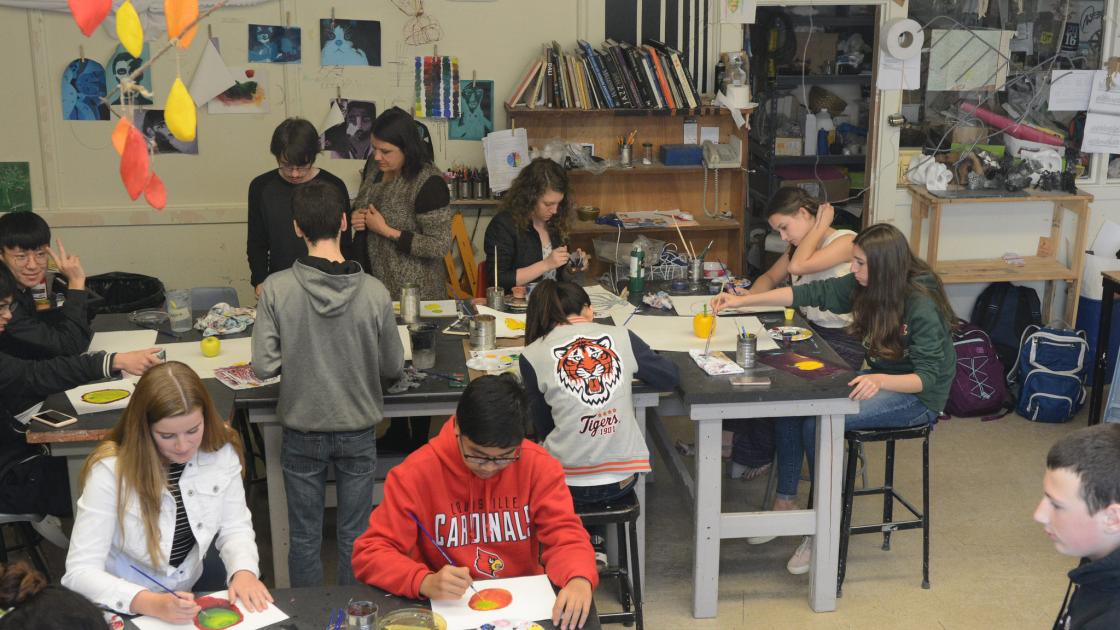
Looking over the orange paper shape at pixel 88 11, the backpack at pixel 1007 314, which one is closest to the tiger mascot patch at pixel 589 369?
the orange paper shape at pixel 88 11

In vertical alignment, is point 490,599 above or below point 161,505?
below

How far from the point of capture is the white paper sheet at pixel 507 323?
170 inches

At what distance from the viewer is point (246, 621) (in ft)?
7.92

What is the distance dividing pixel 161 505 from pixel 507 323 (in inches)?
75.4

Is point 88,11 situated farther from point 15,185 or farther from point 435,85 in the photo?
point 15,185

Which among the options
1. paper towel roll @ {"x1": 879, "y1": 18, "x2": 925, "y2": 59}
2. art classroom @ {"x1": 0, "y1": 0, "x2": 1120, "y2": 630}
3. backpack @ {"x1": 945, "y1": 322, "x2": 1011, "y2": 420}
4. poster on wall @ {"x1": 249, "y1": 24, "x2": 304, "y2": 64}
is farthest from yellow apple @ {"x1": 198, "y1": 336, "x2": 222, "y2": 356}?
paper towel roll @ {"x1": 879, "y1": 18, "x2": 925, "y2": 59}

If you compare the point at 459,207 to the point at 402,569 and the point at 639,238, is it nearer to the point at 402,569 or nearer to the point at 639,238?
the point at 639,238

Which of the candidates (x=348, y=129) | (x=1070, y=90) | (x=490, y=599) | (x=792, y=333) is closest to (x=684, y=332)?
(x=792, y=333)

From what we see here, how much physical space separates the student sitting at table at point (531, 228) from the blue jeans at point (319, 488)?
5.08 ft

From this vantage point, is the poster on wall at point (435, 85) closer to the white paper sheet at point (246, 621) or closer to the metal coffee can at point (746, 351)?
the metal coffee can at point (746, 351)

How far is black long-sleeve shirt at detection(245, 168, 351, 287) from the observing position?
4.83m

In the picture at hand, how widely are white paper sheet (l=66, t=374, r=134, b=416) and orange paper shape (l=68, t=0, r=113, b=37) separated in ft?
6.32

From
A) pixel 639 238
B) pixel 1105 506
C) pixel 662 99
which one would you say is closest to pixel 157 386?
pixel 1105 506

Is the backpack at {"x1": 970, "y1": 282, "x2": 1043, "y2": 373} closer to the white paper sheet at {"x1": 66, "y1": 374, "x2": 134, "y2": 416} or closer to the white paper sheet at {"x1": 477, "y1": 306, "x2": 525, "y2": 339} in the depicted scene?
the white paper sheet at {"x1": 477, "y1": 306, "x2": 525, "y2": 339}
